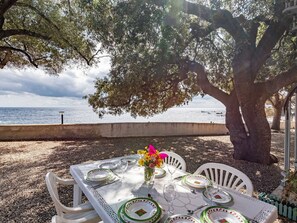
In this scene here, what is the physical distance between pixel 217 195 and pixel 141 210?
2.07 ft

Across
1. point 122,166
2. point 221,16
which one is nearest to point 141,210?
point 122,166

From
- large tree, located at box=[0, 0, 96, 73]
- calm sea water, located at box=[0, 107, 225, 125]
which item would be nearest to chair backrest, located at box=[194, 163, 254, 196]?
large tree, located at box=[0, 0, 96, 73]

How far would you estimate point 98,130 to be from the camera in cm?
767

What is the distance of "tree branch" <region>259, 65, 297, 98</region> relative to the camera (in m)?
3.57

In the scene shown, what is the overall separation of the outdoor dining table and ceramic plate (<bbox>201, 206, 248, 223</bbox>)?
7 cm

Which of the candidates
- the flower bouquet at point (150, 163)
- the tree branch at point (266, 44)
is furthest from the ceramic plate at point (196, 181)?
the tree branch at point (266, 44)

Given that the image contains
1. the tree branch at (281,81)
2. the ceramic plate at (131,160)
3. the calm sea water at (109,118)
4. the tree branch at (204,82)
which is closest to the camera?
the ceramic plate at (131,160)

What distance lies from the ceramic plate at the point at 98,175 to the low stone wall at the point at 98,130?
5792 millimetres

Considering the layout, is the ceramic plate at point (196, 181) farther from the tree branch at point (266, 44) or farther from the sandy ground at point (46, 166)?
the tree branch at point (266, 44)

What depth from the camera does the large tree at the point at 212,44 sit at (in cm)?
372

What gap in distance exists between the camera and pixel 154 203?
1.40 metres

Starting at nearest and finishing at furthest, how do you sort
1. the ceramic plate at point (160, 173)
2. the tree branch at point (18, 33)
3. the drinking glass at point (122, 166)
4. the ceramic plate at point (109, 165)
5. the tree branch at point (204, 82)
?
the ceramic plate at point (160, 173) → the drinking glass at point (122, 166) → the ceramic plate at point (109, 165) → the tree branch at point (204, 82) → the tree branch at point (18, 33)

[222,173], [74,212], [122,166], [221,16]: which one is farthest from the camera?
[221,16]

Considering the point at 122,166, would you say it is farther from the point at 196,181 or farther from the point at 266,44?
the point at 266,44
